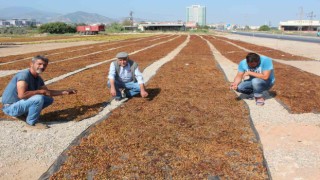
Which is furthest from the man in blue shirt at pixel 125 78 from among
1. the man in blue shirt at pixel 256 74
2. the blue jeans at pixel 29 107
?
the man in blue shirt at pixel 256 74

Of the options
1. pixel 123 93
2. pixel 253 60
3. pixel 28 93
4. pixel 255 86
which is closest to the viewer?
pixel 28 93

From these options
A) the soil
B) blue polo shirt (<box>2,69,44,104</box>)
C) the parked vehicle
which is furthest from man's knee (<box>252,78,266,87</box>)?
the parked vehicle

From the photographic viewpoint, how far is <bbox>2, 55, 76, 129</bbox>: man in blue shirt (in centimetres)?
604

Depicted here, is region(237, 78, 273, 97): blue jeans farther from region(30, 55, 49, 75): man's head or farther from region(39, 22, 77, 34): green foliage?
region(39, 22, 77, 34): green foliage

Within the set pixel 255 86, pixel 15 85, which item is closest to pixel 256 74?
pixel 255 86

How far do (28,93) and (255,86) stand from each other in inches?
208

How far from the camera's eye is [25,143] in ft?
19.7

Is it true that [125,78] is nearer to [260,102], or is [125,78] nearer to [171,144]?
[171,144]

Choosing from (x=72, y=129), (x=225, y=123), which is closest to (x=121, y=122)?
(x=72, y=129)

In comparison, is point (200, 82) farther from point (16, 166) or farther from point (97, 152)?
point (16, 166)

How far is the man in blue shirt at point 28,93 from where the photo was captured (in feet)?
19.8

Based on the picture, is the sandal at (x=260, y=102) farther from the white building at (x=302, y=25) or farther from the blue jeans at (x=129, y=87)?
the white building at (x=302, y=25)

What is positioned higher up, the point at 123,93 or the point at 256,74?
the point at 256,74

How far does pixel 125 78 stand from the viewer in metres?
8.64
